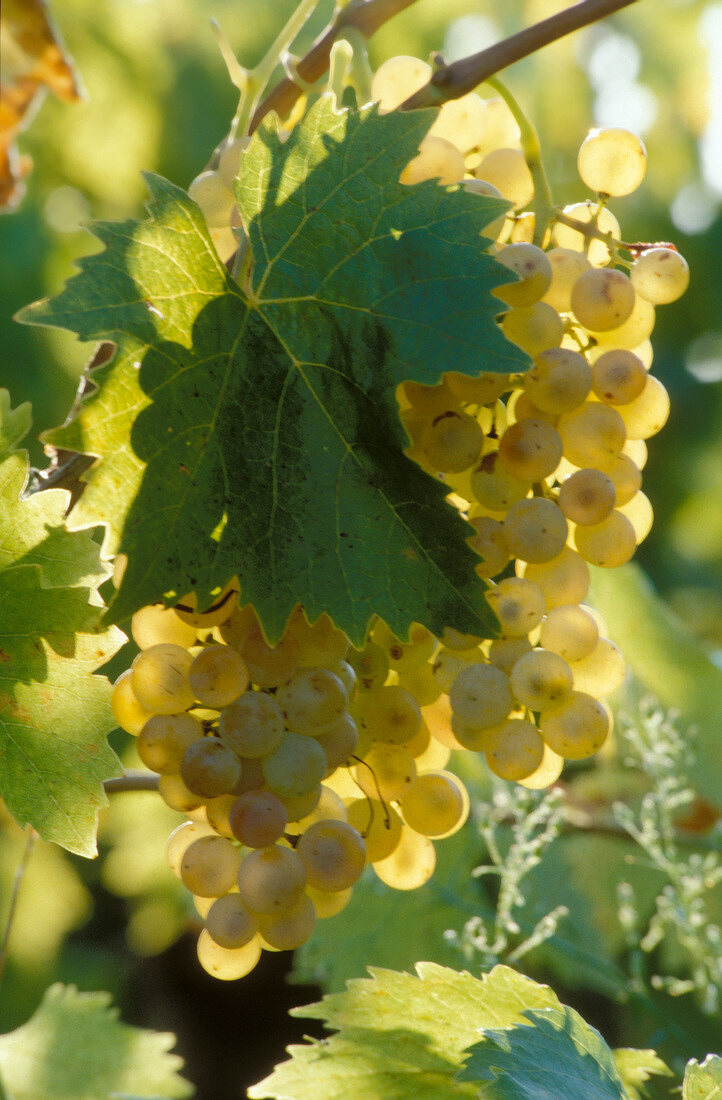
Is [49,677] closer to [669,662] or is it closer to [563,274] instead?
[563,274]

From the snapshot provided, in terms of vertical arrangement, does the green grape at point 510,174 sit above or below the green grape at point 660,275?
above

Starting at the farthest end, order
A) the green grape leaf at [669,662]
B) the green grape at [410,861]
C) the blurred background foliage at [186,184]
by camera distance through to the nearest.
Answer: the blurred background foliage at [186,184] → the green grape leaf at [669,662] → the green grape at [410,861]

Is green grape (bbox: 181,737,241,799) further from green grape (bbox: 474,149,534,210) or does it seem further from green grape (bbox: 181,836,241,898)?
green grape (bbox: 474,149,534,210)

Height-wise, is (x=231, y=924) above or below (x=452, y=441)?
below

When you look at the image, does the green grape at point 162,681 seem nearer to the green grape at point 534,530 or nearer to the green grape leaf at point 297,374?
the green grape leaf at point 297,374

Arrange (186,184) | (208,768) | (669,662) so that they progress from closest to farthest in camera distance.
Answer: (208,768) → (669,662) → (186,184)

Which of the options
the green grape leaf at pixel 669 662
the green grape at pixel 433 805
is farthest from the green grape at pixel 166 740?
the green grape leaf at pixel 669 662

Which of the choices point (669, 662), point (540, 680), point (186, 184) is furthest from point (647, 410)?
point (186, 184)

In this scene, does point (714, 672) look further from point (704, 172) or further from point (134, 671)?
point (704, 172)
